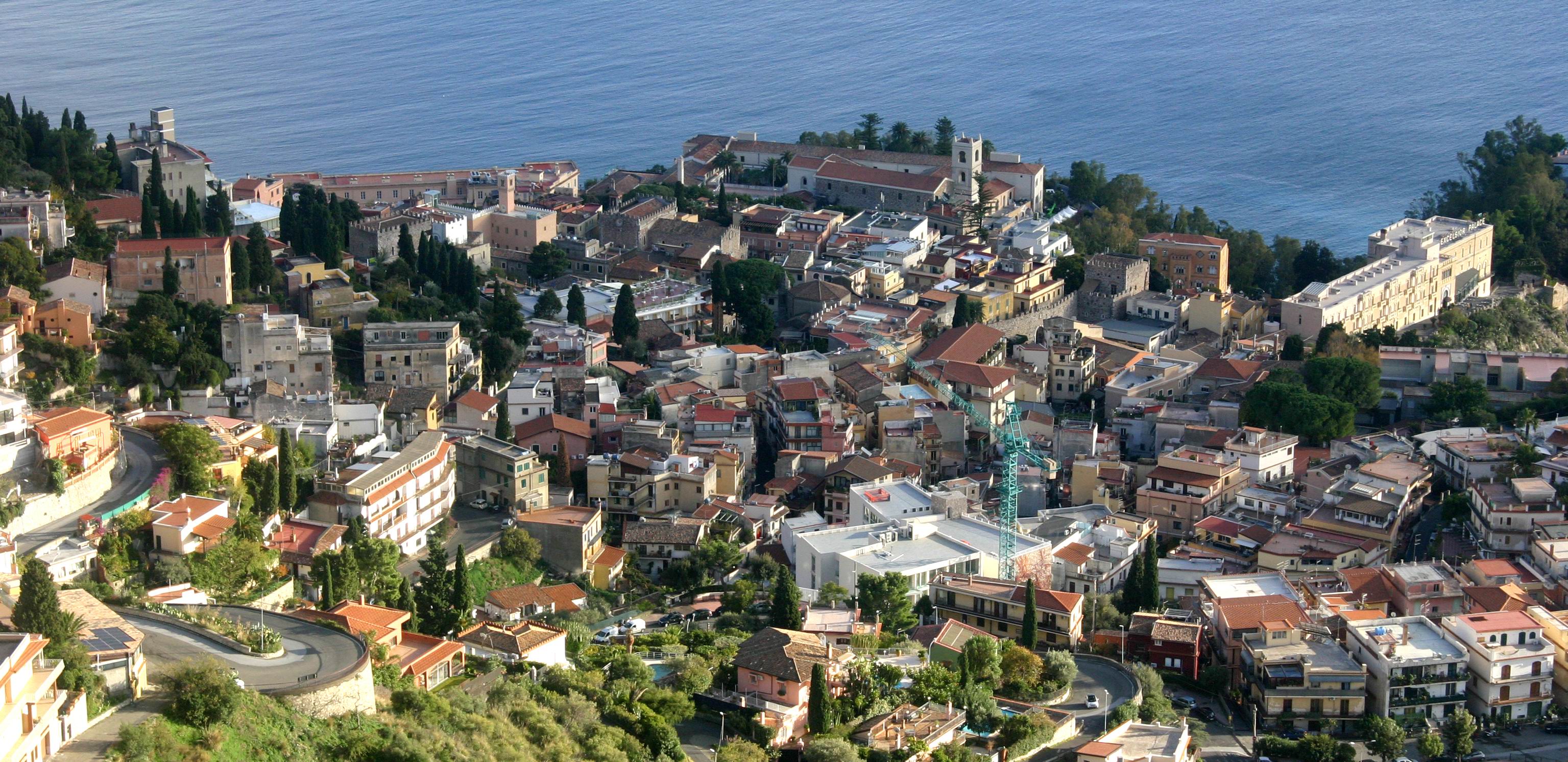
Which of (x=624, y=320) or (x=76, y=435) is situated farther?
(x=624, y=320)

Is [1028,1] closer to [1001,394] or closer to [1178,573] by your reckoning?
[1001,394]

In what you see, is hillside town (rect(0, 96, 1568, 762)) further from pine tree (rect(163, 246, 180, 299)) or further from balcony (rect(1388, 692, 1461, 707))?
pine tree (rect(163, 246, 180, 299))

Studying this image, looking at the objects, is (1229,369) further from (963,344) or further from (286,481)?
(286,481)

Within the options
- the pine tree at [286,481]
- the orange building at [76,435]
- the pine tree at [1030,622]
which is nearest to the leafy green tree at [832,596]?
the pine tree at [1030,622]

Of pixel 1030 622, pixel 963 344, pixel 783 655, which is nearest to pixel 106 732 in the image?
pixel 783 655

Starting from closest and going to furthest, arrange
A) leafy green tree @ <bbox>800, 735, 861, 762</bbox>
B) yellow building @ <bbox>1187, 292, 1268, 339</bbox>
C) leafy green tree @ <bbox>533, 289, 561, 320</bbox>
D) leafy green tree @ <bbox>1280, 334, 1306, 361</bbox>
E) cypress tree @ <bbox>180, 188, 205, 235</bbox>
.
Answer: leafy green tree @ <bbox>800, 735, 861, 762</bbox> → cypress tree @ <bbox>180, 188, 205, 235</bbox> → leafy green tree @ <bbox>533, 289, 561, 320</bbox> → leafy green tree @ <bbox>1280, 334, 1306, 361</bbox> → yellow building @ <bbox>1187, 292, 1268, 339</bbox>

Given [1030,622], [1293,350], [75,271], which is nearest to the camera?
[1030,622]

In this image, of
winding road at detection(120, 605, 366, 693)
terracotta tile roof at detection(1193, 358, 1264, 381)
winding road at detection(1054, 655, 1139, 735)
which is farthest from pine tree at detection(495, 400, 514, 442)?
terracotta tile roof at detection(1193, 358, 1264, 381)

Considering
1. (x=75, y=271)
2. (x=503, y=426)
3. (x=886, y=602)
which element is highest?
(x=75, y=271)
